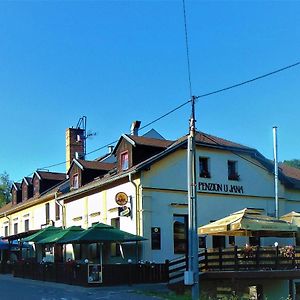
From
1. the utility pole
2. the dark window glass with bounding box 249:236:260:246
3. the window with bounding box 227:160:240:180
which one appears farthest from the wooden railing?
the utility pole

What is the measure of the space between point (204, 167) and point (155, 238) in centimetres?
466

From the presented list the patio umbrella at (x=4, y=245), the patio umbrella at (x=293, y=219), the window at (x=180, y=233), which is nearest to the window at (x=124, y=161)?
the window at (x=180, y=233)

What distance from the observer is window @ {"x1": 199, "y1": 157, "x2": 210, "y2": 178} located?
27609 mm

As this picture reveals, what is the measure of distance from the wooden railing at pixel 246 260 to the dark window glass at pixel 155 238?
2.02 metres

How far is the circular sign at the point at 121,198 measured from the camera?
84.7ft

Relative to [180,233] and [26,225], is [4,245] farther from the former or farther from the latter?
[180,233]

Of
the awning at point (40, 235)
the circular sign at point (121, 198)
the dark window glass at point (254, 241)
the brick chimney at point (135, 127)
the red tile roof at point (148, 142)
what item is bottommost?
the dark window glass at point (254, 241)

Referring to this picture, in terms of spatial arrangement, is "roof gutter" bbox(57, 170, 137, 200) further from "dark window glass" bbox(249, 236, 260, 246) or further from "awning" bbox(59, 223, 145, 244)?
"dark window glass" bbox(249, 236, 260, 246)

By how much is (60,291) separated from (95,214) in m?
9.62

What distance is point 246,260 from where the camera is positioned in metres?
22.4

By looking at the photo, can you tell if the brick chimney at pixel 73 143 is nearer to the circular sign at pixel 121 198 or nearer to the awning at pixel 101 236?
the circular sign at pixel 121 198

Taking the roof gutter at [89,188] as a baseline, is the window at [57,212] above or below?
below

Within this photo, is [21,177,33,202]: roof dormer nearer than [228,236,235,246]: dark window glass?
No

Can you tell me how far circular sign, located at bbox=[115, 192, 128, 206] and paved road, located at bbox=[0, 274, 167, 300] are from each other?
488cm
